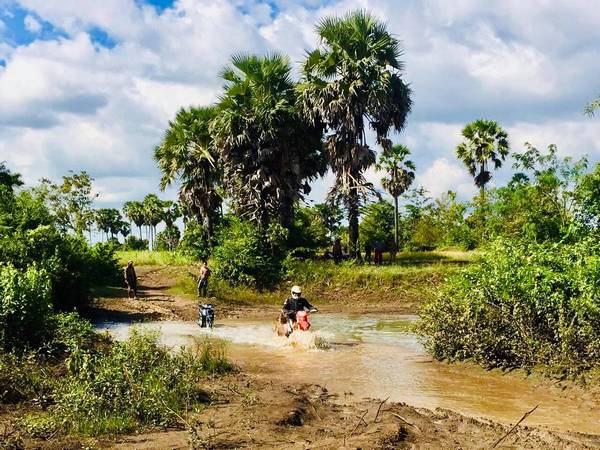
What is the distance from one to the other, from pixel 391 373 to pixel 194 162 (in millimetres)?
25824

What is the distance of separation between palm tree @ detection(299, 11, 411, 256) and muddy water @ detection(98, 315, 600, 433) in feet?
39.9

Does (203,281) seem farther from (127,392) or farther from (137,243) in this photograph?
(137,243)

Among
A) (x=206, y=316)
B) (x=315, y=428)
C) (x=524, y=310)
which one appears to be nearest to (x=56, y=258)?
(x=206, y=316)

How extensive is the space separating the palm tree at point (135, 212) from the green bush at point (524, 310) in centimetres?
9133

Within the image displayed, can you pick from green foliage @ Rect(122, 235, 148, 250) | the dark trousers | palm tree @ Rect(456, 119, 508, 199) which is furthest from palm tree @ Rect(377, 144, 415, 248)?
green foliage @ Rect(122, 235, 148, 250)

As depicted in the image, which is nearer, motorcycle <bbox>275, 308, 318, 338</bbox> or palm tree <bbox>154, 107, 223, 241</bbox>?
motorcycle <bbox>275, 308, 318, 338</bbox>

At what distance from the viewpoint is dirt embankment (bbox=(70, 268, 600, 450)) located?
7176 millimetres

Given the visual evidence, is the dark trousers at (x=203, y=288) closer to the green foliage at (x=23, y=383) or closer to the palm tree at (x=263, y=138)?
the palm tree at (x=263, y=138)

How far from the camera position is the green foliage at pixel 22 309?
1170cm

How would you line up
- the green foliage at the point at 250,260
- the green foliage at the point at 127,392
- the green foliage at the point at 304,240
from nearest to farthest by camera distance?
the green foliage at the point at 127,392 < the green foliage at the point at 250,260 < the green foliage at the point at 304,240

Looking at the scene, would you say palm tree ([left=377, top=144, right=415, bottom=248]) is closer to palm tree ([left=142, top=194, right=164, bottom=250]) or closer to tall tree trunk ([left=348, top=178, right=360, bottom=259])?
tall tree trunk ([left=348, top=178, right=360, bottom=259])

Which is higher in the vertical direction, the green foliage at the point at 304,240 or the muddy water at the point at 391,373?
the green foliage at the point at 304,240

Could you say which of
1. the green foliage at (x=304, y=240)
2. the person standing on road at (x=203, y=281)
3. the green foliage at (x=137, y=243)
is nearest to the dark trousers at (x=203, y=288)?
the person standing on road at (x=203, y=281)

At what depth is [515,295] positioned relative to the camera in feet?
38.2
